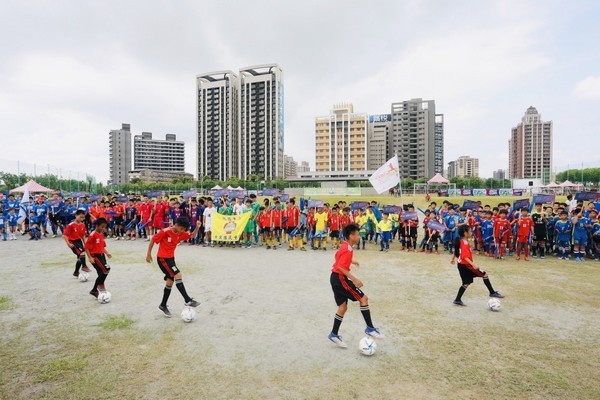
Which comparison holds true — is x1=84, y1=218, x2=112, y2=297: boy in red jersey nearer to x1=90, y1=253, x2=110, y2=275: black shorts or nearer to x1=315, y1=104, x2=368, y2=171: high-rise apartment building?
x1=90, y1=253, x2=110, y2=275: black shorts

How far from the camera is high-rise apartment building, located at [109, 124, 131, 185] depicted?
534ft

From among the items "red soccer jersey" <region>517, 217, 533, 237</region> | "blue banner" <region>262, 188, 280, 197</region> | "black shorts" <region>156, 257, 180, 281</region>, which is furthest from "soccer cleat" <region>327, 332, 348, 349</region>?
"blue banner" <region>262, 188, 280, 197</region>

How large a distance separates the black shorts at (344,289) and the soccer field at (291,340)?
2.71 feet

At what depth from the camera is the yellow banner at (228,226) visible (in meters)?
15.6

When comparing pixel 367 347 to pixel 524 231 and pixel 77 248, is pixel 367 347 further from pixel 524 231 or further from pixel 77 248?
pixel 524 231

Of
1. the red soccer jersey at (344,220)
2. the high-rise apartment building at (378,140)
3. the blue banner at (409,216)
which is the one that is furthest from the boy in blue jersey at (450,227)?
the high-rise apartment building at (378,140)

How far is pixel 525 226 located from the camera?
12.6 metres

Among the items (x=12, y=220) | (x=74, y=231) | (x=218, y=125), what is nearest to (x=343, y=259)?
(x=74, y=231)

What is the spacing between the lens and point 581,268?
35.9 feet

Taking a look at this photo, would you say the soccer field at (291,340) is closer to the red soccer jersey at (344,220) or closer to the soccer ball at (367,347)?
the soccer ball at (367,347)

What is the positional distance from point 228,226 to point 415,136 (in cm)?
12477

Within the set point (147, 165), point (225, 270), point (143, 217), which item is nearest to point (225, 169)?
point (147, 165)

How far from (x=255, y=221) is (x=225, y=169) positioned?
126051 millimetres

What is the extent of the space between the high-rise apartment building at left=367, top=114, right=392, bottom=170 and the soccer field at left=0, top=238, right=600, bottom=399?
128 meters
